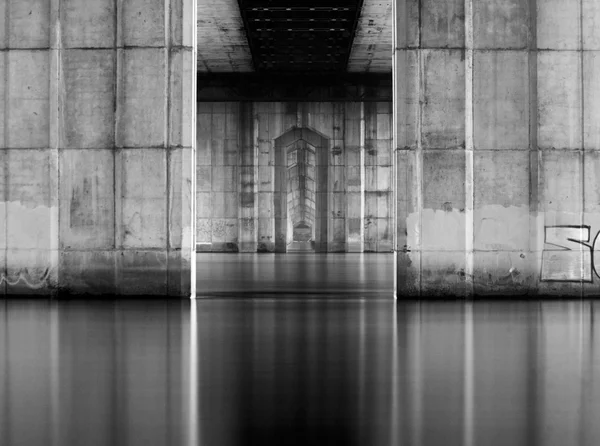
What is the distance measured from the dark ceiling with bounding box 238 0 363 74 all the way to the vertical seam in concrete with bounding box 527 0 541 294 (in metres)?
19.5

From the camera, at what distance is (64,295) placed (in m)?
14.3

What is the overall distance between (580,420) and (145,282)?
1002cm

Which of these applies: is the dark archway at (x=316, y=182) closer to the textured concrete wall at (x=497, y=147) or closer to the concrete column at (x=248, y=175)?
the concrete column at (x=248, y=175)

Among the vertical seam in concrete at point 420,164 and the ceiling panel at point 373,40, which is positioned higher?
the ceiling panel at point 373,40

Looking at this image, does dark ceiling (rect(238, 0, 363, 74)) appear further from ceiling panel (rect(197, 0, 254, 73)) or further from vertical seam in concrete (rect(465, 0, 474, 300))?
vertical seam in concrete (rect(465, 0, 474, 300))

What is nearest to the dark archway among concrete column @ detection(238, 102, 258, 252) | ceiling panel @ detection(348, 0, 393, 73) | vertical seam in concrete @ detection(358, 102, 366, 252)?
concrete column @ detection(238, 102, 258, 252)

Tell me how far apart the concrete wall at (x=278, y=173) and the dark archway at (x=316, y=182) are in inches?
2.4

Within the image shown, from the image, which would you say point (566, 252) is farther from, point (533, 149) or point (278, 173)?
point (278, 173)

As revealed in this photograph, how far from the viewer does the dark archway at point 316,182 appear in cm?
5216

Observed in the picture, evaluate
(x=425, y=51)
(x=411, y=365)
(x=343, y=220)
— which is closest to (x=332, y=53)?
(x=343, y=220)

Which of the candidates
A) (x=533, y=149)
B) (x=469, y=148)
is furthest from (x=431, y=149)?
(x=533, y=149)

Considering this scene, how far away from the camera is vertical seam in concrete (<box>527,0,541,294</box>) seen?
1420cm

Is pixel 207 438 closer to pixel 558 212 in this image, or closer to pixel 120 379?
pixel 120 379

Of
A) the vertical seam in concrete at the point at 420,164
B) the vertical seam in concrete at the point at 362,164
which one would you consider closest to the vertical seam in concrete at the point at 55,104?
the vertical seam in concrete at the point at 420,164
